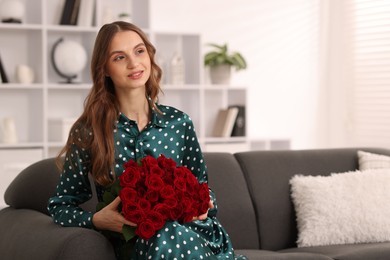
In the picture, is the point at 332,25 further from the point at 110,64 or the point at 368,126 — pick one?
the point at 110,64

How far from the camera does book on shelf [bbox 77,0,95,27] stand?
5.67 meters

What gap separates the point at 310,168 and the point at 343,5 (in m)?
3.12

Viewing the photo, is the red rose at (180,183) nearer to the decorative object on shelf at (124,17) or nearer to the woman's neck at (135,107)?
the woman's neck at (135,107)

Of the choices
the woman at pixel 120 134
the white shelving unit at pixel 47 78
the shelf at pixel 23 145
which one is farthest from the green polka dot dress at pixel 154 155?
the shelf at pixel 23 145

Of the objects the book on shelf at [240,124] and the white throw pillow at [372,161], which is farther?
the book on shelf at [240,124]

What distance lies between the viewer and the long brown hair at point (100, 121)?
2.76 m

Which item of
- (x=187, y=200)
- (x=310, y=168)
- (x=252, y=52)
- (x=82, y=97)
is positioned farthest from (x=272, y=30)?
(x=187, y=200)

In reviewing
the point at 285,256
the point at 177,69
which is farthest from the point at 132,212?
the point at 177,69

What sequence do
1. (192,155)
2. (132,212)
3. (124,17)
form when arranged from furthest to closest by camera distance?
(124,17)
(192,155)
(132,212)

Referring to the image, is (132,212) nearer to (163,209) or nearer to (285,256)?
(163,209)

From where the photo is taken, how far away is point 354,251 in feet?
10.9

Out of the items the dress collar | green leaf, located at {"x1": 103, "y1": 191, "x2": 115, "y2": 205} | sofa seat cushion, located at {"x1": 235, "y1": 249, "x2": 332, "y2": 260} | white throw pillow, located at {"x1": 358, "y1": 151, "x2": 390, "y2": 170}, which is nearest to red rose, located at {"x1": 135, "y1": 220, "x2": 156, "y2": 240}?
green leaf, located at {"x1": 103, "y1": 191, "x2": 115, "y2": 205}

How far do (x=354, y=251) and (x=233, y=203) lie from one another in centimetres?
57

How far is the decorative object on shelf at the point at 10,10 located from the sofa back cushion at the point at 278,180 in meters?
2.37
